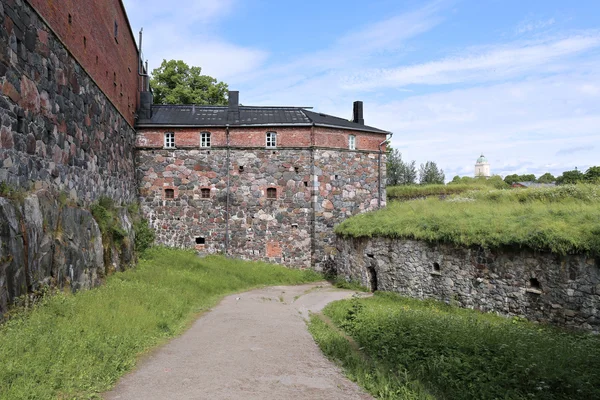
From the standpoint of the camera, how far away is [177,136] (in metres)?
23.4

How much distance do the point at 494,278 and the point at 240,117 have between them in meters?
15.9

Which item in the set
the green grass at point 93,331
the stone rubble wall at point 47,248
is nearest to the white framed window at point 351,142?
the green grass at point 93,331

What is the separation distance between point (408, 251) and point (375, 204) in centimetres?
855

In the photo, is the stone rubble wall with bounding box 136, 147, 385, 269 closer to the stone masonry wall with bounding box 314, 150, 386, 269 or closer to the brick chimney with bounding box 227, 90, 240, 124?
the stone masonry wall with bounding box 314, 150, 386, 269

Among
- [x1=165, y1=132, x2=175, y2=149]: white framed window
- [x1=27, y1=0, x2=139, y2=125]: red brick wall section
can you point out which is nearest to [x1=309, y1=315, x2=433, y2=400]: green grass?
[x1=27, y1=0, x2=139, y2=125]: red brick wall section

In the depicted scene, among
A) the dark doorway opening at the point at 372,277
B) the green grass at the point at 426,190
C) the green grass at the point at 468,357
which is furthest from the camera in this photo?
the green grass at the point at 426,190

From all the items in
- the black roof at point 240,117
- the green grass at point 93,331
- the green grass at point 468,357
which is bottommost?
the green grass at point 468,357

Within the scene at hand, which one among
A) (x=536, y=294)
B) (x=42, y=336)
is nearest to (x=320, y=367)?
(x=42, y=336)

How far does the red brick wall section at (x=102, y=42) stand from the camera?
11117mm

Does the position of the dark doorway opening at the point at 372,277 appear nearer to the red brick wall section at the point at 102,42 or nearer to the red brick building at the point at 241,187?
the red brick building at the point at 241,187

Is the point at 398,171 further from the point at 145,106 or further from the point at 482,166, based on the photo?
the point at 482,166

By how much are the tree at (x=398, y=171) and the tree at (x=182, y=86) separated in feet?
63.6

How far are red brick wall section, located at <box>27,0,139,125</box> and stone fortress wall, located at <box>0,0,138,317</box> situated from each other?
36 mm

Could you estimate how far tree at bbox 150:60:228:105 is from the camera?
3419 centimetres
